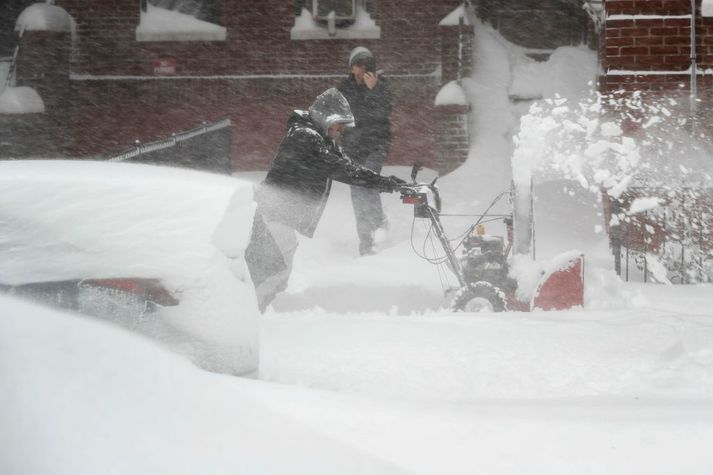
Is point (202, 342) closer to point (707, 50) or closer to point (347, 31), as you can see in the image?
point (707, 50)

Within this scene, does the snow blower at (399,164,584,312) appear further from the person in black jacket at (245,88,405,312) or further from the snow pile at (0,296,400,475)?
the snow pile at (0,296,400,475)

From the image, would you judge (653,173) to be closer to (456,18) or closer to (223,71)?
(456,18)

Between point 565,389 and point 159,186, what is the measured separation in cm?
271

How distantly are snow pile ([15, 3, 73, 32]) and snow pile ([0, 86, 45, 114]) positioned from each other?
0.91 m

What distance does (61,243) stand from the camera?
4.01 metres

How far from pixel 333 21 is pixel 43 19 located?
4246 millimetres

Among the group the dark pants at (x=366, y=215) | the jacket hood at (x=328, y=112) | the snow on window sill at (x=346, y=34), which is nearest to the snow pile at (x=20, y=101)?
→ the snow on window sill at (x=346, y=34)

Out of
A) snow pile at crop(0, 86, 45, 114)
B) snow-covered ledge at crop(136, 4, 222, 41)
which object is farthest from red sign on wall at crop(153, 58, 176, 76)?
snow pile at crop(0, 86, 45, 114)

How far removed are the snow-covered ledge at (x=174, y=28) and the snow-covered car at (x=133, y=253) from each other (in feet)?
33.5

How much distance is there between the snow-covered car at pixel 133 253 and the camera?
3.99 meters

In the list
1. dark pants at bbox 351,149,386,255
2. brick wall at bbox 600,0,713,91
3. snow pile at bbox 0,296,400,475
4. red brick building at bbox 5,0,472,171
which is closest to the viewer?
snow pile at bbox 0,296,400,475

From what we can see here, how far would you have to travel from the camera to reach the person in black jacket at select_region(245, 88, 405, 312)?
23.7 ft

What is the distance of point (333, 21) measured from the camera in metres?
14.1

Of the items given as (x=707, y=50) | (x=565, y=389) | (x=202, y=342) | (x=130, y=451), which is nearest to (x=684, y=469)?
(x=130, y=451)
